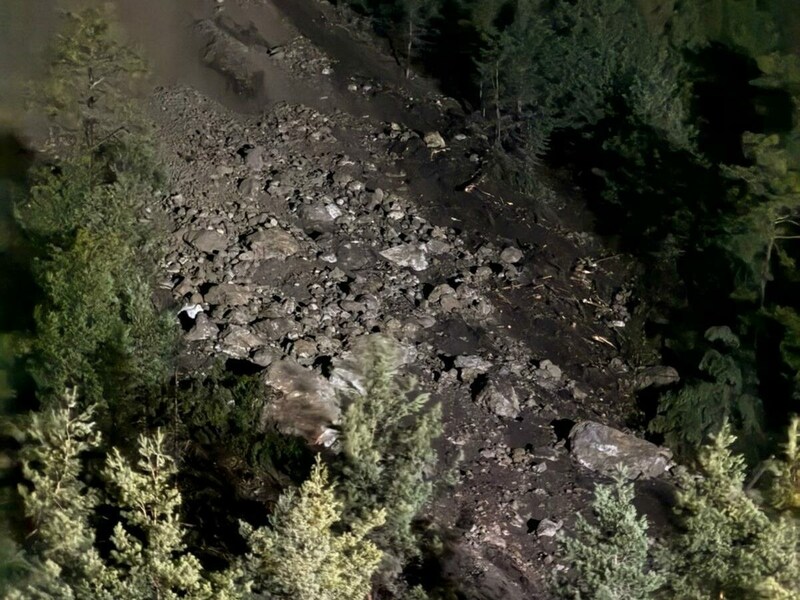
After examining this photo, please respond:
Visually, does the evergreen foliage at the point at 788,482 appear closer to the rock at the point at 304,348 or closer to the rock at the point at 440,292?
the rock at the point at 304,348

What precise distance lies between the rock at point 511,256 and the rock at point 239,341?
2.59 m

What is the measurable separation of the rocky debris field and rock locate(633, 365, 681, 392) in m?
0.03

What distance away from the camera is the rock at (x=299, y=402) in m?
5.64

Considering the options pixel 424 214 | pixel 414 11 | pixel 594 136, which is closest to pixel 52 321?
pixel 424 214

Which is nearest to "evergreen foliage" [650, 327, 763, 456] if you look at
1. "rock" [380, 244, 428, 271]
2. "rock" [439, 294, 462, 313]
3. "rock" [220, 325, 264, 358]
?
"rock" [439, 294, 462, 313]

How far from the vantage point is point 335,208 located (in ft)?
25.6

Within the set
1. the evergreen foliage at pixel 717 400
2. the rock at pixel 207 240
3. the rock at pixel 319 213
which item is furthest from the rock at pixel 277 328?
the evergreen foliage at pixel 717 400

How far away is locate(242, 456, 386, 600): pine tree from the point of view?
3.05m

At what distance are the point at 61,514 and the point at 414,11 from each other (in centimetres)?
915

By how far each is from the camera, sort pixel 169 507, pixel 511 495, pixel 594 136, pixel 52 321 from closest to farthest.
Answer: pixel 169 507, pixel 52 321, pixel 511 495, pixel 594 136

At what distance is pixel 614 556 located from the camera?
3188 mm

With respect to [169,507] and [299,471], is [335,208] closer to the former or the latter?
[299,471]

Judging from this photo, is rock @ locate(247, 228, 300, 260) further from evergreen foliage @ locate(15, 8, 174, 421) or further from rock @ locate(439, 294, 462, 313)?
rock @ locate(439, 294, 462, 313)

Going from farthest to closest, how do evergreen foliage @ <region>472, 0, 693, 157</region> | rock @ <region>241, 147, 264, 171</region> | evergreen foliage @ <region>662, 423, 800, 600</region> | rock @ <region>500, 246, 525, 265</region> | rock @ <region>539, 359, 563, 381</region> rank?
evergreen foliage @ <region>472, 0, 693, 157</region> < rock @ <region>241, 147, 264, 171</region> < rock @ <region>500, 246, 525, 265</region> < rock @ <region>539, 359, 563, 381</region> < evergreen foliage @ <region>662, 423, 800, 600</region>
